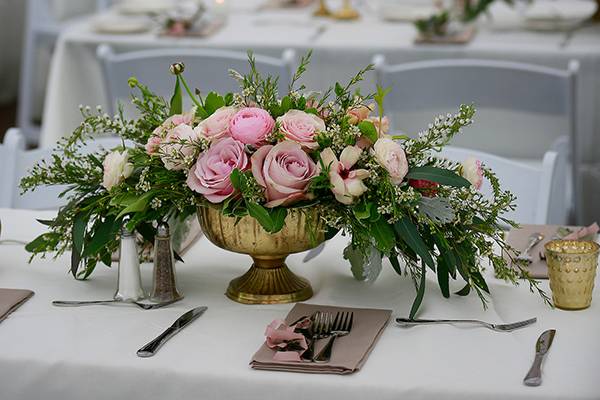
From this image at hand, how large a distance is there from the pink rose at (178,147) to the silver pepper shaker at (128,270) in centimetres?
15

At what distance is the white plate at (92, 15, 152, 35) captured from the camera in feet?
12.0

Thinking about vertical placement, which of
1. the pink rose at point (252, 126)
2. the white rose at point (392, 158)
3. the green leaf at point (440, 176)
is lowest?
the green leaf at point (440, 176)

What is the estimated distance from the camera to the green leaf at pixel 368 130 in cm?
153

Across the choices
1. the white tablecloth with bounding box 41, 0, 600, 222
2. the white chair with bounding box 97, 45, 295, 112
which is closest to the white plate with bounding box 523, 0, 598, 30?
the white tablecloth with bounding box 41, 0, 600, 222

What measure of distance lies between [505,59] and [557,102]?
0.50m

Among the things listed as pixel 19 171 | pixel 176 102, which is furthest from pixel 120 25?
pixel 176 102

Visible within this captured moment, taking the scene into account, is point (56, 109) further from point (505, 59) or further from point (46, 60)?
point (46, 60)

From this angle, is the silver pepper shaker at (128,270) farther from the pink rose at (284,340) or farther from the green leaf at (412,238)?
the green leaf at (412,238)

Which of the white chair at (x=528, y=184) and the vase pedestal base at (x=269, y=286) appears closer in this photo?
the vase pedestal base at (x=269, y=286)

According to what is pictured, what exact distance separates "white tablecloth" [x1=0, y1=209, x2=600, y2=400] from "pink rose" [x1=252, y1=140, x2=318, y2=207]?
0.19 m

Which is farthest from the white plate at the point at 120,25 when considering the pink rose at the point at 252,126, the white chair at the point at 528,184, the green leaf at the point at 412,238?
the green leaf at the point at 412,238

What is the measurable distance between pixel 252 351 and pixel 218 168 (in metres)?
0.25

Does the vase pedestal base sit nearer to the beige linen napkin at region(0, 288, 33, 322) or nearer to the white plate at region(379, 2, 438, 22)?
Answer: the beige linen napkin at region(0, 288, 33, 322)

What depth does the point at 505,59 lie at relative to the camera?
3.39m
